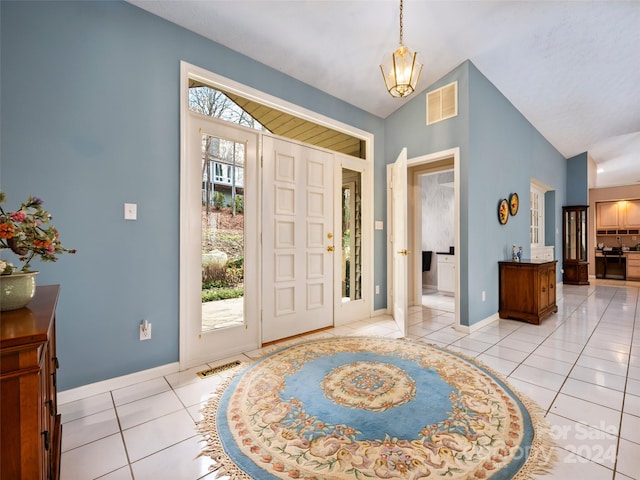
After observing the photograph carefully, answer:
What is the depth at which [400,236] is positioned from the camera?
366 centimetres

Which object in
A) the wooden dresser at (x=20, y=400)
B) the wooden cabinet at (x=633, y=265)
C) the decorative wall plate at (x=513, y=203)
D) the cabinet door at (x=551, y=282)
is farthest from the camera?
the wooden cabinet at (x=633, y=265)

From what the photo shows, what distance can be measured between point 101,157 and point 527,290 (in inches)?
187

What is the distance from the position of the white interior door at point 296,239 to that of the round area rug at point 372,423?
720mm

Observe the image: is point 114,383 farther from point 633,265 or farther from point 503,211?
point 633,265

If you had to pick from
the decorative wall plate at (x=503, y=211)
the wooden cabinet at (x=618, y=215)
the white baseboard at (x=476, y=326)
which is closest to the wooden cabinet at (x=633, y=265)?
the wooden cabinet at (x=618, y=215)

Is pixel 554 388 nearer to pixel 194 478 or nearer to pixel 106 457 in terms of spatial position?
pixel 194 478

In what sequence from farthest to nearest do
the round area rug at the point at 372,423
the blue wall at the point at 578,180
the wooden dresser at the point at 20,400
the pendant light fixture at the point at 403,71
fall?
the blue wall at the point at 578,180 → the pendant light fixture at the point at 403,71 → the round area rug at the point at 372,423 → the wooden dresser at the point at 20,400

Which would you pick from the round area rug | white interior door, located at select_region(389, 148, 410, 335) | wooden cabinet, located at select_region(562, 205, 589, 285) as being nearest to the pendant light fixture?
white interior door, located at select_region(389, 148, 410, 335)

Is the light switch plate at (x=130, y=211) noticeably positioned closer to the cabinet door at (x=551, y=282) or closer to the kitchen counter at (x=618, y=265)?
the cabinet door at (x=551, y=282)

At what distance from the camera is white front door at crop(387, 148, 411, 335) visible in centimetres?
344

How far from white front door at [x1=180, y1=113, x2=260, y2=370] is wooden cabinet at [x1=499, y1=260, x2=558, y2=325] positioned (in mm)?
3359

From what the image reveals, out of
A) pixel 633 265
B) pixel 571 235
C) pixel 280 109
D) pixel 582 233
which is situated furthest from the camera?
pixel 633 265

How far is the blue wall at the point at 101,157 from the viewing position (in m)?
1.89

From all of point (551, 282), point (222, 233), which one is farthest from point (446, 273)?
point (222, 233)
